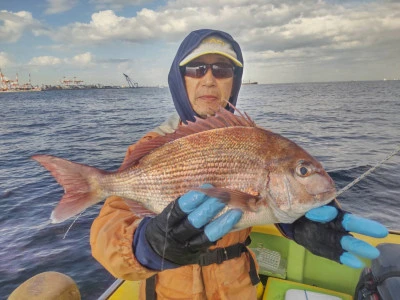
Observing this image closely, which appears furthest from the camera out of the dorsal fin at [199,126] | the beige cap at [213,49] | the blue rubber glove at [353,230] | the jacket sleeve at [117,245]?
the beige cap at [213,49]

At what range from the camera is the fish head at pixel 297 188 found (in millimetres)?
1934

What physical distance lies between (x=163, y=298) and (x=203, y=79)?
2064 mm

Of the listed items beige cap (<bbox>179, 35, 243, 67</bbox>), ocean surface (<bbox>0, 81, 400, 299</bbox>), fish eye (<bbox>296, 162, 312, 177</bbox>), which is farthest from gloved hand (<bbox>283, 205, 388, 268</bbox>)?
ocean surface (<bbox>0, 81, 400, 299</bbox>)

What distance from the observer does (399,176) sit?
10.4 m

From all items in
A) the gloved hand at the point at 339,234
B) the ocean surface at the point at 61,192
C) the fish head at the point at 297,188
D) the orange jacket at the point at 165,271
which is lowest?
the ocean surface at the point at 61,192

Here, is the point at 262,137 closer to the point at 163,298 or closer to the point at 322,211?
the point at 322,211

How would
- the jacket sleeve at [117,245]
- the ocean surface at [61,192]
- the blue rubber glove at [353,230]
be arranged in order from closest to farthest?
the blue rubber glove at [353,230], the jacket sleeve at [117,245], the ocean surface at [61,192]

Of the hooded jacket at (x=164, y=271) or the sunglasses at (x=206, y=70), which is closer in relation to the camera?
the hooded jacket at (x=164, y=271)

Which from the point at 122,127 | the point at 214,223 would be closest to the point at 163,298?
the point at 214,223

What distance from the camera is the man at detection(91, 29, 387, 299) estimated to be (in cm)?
194

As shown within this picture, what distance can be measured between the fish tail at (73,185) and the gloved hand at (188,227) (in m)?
0.63

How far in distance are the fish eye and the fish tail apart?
1530mm

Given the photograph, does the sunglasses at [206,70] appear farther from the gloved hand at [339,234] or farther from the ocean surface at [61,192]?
the ocean surface at [61,192]

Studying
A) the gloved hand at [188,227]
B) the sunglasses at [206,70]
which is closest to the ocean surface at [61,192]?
the sunglasses at [206,70]
